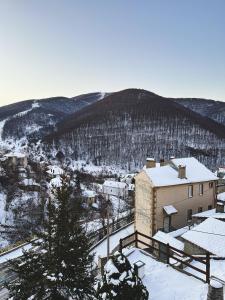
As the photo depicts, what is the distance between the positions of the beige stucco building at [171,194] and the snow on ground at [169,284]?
18698 millimetres

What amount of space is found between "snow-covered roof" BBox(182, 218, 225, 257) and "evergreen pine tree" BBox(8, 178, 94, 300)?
1062 centimetres

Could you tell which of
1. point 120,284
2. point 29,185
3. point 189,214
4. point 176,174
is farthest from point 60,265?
point 29,185

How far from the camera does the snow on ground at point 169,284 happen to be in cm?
1004

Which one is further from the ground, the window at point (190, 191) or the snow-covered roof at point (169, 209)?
the window at point (190, 191)

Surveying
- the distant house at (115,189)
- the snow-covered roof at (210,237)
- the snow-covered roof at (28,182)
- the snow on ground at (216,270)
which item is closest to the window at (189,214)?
the snow-covered roof at (210,237)

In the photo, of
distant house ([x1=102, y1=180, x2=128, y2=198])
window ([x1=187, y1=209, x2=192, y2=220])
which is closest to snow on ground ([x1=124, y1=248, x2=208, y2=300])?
window ([x1=187, y1=209, x2=192, y2=220])

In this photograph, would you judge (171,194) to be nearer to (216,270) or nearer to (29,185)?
(216,270)

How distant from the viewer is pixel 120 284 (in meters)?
9.21

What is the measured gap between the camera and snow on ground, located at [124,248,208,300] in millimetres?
10039

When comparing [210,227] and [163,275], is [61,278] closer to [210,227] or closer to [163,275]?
[163,275]

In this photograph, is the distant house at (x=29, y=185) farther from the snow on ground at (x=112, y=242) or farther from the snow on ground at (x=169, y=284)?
the snow on ground at (x=169, y=284)

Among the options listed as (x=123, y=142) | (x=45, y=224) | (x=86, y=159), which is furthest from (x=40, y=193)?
(x=123, y=142)

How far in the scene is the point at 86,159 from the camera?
591ft

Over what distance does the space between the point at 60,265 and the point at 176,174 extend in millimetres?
23074
